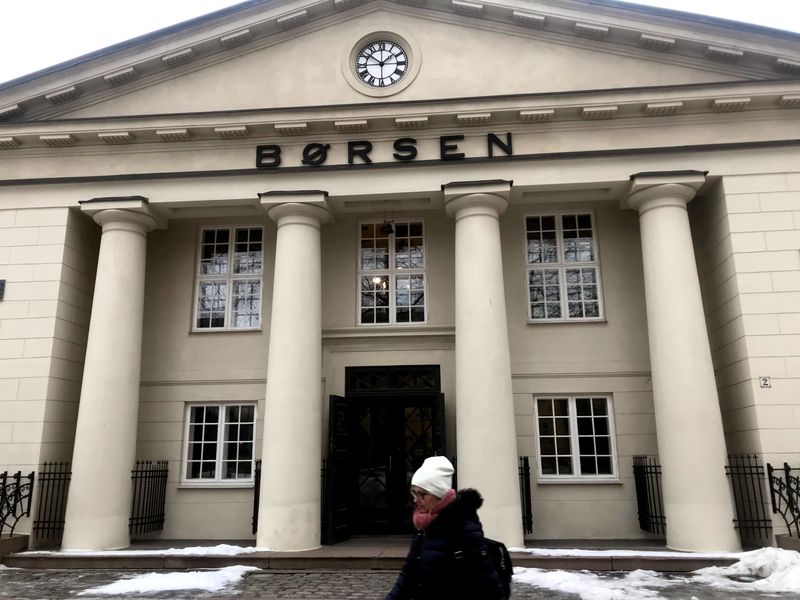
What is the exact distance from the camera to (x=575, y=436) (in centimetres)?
1358

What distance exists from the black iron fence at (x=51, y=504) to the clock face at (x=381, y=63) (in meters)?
10.1

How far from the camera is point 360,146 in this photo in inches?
523

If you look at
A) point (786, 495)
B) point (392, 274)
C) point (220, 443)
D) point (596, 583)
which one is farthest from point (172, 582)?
point (786, 495)

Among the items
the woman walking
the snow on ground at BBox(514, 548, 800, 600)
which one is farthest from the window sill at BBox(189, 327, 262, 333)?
the woman walking

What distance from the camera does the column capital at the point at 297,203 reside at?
12891mm

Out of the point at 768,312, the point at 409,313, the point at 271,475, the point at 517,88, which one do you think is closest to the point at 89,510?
the point at 271,475

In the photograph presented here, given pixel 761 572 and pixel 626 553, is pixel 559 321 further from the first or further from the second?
pixel 761 572

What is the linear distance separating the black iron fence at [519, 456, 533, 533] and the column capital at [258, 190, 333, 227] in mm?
6429

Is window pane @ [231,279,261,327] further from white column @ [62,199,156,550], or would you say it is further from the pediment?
the pediment

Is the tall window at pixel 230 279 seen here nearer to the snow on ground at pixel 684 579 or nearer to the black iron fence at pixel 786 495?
the snow on ground at pixel 684 579

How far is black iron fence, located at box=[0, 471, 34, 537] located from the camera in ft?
38.8

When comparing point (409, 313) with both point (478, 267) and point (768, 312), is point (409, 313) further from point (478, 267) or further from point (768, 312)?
point (768, 312)

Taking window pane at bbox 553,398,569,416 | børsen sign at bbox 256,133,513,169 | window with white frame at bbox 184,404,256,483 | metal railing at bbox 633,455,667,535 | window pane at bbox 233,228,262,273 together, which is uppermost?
børsen sign at bbox 256,133,513,169

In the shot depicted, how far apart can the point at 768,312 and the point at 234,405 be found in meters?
10.8
